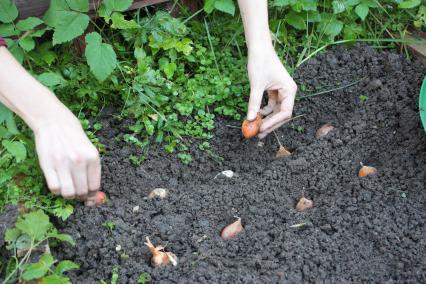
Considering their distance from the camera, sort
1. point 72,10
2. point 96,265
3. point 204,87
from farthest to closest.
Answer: point 204,87 < point 72,10 < point 96,265

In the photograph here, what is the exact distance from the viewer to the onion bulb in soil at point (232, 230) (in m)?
1.97

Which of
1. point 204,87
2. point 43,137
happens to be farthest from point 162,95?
point 43,137

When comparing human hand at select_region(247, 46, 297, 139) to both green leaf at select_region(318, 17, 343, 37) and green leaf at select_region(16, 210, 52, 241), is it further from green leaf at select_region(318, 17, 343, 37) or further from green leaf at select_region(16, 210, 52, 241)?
green leaf at select_region(16, 210, 52, 241)

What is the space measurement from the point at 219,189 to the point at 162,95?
0.49 m

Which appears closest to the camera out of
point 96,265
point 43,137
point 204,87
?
point 43,137

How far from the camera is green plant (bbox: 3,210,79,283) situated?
1.66 meters

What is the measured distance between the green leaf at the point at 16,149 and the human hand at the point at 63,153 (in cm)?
34

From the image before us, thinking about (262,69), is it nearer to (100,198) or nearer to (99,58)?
(99,58)

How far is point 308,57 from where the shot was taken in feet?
8.62

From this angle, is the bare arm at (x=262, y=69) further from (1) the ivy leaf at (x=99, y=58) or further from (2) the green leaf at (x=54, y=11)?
(2) the green leaf at (x=54, y=11)

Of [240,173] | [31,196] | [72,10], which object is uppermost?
[72,10]

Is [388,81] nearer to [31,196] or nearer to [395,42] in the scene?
[395,42]

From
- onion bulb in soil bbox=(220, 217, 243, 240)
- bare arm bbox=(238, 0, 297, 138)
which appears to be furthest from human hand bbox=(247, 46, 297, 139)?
onion bulb in soil bbox=(220, 217, 243, 240)

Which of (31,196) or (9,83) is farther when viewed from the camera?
(31,196)
